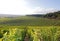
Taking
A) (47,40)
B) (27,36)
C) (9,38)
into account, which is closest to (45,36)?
(47,40)

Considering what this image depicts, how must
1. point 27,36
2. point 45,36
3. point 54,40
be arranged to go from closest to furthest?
point 54,40 → point 45,36 → point 27,36

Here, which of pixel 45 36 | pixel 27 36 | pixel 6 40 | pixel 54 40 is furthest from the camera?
pixel 27 36

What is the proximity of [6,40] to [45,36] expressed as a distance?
55.6 feet

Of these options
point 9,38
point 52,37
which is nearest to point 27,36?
point 52,37

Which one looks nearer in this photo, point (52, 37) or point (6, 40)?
point (6, 40)

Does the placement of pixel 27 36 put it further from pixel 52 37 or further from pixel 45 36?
pixel 52 37

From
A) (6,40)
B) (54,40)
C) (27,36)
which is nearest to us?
(6,40)

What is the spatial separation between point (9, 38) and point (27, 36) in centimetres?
2189

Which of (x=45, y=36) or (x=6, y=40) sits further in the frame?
(x=45, y=36)

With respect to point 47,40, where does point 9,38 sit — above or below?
above

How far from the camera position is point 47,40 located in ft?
140

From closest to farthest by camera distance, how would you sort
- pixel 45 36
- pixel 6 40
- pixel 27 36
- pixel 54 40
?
pixel 6 40 → pixel 54 40 → pixel 45 36 → pixel 27 36

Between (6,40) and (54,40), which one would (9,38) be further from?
(54,40)

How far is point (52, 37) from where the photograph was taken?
1642 inches
